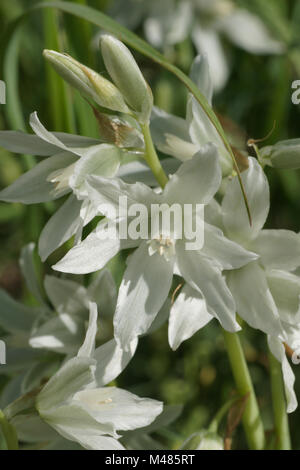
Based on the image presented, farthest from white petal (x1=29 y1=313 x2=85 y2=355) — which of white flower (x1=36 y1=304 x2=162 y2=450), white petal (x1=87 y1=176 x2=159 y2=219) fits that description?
white petal (x1=87 y1=176 x2=159 y2=219)

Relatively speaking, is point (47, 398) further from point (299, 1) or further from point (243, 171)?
point (299, 1)

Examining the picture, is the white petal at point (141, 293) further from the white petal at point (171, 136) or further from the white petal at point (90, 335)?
the white petal at point (171, 136)

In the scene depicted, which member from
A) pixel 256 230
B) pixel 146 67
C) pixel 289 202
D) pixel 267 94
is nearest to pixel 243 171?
pixel 256 230

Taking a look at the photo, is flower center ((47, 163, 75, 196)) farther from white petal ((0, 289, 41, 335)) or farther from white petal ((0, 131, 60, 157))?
white petal ((0, 289, 41, 335))

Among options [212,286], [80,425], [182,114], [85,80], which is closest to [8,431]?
[80,425]

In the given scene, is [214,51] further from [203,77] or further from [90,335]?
[90,335]

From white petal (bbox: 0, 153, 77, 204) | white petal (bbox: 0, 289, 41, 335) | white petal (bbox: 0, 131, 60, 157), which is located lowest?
white petal (bbox: 0, 289, 41, 335)
